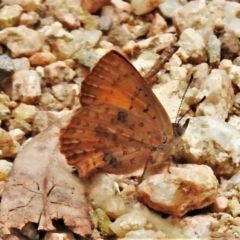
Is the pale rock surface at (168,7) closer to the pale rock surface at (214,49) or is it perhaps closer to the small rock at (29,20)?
the pale rock surface at (214,49)

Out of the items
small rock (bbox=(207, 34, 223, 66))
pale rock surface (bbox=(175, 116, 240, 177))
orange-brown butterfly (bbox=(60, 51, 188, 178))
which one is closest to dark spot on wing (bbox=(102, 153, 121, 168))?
orange-brown butterfly (bbox=(60, 51, 188, 178))

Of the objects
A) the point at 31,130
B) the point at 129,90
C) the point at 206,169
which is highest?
the point at 129,90

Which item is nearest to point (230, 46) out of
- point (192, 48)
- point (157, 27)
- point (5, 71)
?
point (192, 48)

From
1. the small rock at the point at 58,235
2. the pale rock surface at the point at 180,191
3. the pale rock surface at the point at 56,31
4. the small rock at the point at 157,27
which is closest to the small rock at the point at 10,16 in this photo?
the pale rock surface at the point at 56,31

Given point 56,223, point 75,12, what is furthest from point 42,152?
point 75,12

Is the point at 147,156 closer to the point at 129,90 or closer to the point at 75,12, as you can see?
the point at 129,90

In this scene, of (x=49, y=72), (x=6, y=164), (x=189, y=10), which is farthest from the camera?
(x=189, y=10)

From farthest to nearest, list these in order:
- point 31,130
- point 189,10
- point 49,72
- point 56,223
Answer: point 189,10
point 49,72
point 31,130
point 56,223
